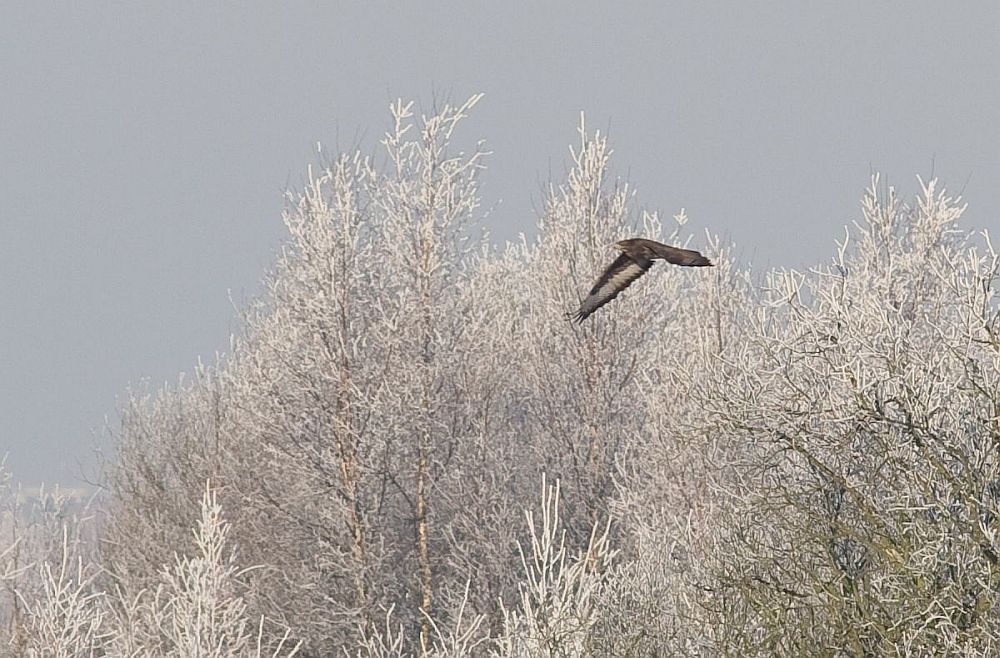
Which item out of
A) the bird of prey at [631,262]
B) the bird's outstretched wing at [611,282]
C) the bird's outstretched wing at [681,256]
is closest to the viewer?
the bird's outstretched wing at [681,256]

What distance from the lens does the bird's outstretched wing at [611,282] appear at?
291 inches

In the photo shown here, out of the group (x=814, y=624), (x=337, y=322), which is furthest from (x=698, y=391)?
(x=337, y=322)

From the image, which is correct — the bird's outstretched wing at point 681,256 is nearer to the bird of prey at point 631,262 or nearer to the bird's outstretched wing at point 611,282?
the bird of prey at point 631,262

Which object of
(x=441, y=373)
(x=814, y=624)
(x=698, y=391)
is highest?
(x=441, y=373)

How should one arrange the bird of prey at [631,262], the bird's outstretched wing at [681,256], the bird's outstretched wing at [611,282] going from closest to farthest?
1. the bird's outstretched wing at [681,256]
2. the bird of prey at [631,262]
3. the bird's outstretched wing at [611,282]

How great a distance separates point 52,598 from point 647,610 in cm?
517

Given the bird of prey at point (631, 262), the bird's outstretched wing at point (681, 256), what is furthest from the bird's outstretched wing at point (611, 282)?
the bird's outstretched wing at point (681, 256)

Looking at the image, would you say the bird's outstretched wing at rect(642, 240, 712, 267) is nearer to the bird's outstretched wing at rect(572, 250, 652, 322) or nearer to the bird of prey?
the bird of prey

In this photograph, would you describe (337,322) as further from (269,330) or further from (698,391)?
(698,391)

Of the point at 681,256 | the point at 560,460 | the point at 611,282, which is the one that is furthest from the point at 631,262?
the point at 560,460

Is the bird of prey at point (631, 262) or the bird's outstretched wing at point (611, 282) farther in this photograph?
the bird's outstretched wing at point (611, 282)

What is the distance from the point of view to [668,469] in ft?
61.4

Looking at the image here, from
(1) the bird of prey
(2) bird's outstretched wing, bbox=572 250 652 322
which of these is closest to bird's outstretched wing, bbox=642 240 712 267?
(1) the bird of prey

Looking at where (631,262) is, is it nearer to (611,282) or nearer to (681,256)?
(611,282)
